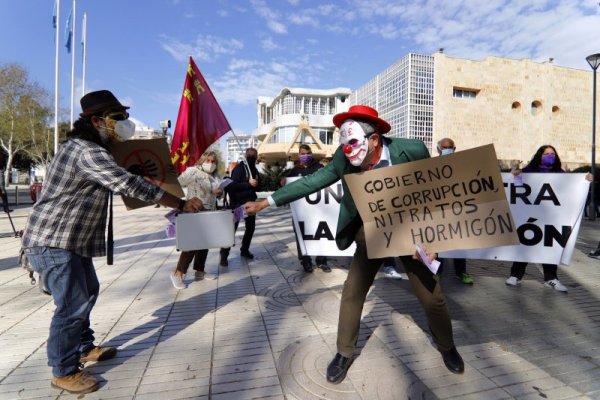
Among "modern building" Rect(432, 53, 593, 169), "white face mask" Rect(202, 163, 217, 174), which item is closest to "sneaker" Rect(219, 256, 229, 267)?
"white face mask" Rect(202, 163, 217, 174)

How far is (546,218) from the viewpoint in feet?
15.4

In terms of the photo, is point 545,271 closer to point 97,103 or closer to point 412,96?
point 97,103

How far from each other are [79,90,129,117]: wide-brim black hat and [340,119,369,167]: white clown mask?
166 cm

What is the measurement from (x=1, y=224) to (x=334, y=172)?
13.3m

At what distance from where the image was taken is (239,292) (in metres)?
4.80

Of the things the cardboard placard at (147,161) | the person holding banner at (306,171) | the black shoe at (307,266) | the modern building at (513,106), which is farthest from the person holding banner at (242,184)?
the modern building at (513,106)

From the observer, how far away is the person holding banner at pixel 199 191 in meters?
5.00

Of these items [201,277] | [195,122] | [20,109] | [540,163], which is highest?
[20,109]

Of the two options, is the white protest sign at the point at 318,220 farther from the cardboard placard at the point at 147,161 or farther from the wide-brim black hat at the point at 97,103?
the wide-brim black hat at the point at 97,103

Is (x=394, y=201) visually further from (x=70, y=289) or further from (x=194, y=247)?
(x=70, y=289)

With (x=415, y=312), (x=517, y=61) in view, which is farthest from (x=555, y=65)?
(x=415, y=312)

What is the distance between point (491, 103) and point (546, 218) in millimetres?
54733

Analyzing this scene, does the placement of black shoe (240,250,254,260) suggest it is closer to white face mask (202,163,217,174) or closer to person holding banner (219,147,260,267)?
person holding banner (219,147,260,267)

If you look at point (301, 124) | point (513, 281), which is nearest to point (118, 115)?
point (513, 281)
